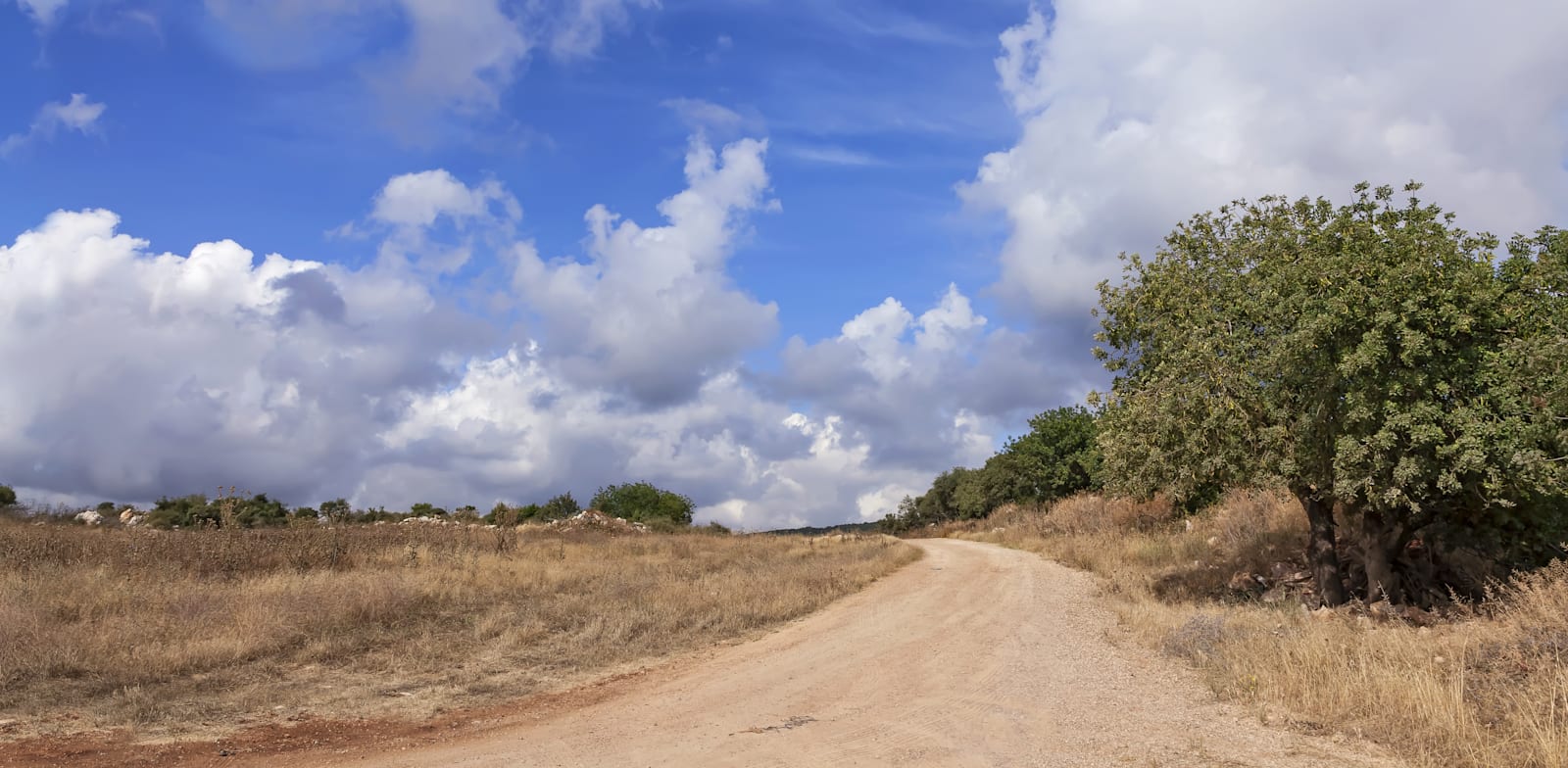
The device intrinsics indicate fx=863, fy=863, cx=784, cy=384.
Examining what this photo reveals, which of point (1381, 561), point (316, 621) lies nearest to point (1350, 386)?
point (1381, 561)

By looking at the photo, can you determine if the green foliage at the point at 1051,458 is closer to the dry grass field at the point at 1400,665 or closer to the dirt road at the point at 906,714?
the dry grass field at the point at 1400,665

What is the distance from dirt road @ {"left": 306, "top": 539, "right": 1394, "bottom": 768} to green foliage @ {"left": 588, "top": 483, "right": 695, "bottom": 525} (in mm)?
49003

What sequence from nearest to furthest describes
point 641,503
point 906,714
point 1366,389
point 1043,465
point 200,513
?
point 906,714 → point 1366,389 → point 200,513 → point 1043,465 → point 641,503

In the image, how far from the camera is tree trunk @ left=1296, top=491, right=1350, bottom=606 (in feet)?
54.1

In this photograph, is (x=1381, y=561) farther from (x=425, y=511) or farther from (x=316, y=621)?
(x=425, y=511)

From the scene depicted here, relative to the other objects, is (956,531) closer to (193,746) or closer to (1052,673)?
(1052,673)

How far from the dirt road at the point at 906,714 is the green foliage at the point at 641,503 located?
1929 inches

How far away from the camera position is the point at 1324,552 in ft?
55.2

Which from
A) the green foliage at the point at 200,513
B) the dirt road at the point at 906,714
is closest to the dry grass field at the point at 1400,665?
the dirt road at the point at 906,714

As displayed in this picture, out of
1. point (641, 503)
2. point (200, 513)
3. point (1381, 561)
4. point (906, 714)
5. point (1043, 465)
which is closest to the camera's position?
point (906, 714)

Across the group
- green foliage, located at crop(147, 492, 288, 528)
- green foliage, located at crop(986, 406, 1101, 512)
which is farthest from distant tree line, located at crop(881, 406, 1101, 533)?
green foliage, located at crop(147, 492, 288, 528)

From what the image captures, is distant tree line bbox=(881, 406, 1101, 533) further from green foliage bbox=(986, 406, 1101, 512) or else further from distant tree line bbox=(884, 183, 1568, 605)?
distant tree line bbox=(884, 183, 1568, 605)

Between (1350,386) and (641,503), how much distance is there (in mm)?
57363

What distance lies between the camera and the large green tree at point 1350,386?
503 inches
